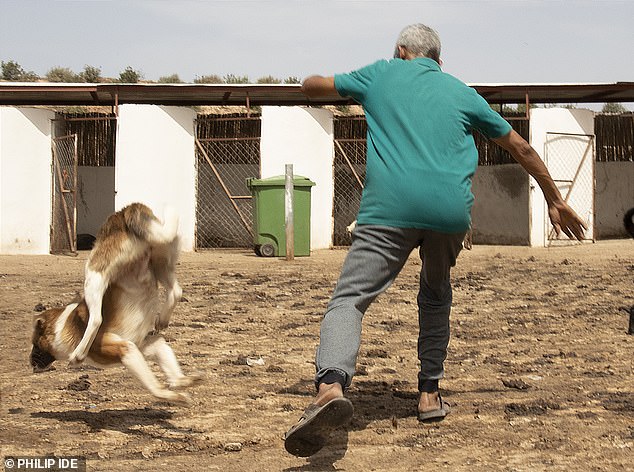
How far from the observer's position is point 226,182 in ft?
73.9

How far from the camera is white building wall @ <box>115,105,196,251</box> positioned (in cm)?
1861

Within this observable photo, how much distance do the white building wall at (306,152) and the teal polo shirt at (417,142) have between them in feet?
48.3

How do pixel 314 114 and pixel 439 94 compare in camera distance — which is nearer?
pixel 439 94

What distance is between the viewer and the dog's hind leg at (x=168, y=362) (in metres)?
4.64

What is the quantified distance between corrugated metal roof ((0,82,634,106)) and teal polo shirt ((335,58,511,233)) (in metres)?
13.5

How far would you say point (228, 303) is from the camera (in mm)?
9734

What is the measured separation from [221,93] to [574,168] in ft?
26.0

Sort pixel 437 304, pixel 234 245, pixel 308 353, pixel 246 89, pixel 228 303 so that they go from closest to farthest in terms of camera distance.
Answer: pixel 437 304
pixel 308 353
pixel 228 303
pixel 246 89
pixel 234 245

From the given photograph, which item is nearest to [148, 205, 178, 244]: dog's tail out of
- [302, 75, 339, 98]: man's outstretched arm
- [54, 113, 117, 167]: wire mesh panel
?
[302, 75, 339, 98]: man's outstretched arm

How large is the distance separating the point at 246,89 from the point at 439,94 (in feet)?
51.4

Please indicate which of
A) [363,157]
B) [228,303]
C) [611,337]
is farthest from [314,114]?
[611,337]

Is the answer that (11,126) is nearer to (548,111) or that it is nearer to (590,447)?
(548,111)

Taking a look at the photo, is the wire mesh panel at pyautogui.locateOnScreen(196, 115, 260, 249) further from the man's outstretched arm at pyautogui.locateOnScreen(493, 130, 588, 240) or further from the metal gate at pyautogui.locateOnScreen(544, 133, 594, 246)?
the man's outstretched arm at pyautogui.locateOnScreen(493, 130, 588, 240)

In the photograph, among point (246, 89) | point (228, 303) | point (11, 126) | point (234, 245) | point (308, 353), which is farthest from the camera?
point (234, 245)
